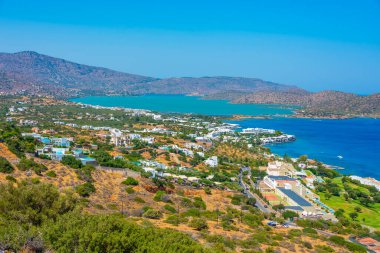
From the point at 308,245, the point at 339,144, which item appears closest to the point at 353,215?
the point at 308,245

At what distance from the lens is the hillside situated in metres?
121

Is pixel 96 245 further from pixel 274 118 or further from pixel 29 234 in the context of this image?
pixel 274 118

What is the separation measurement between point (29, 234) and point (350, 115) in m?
120

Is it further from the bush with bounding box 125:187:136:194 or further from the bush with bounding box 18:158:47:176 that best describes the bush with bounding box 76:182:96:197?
the bush with bounding box 18:158:47:176

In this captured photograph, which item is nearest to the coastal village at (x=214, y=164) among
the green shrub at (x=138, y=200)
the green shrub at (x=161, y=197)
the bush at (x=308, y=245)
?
the green shrub at (x=161, y=197)

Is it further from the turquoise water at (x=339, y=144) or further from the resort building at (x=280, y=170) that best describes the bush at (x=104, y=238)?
the turquoise water at (x=339, y=144)

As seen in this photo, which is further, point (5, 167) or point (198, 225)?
point (5, 167)

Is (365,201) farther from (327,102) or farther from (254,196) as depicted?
(327,102)

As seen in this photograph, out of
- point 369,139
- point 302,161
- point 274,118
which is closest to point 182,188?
point 302,161

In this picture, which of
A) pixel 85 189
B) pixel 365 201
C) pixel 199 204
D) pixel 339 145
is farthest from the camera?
pixel 339 145

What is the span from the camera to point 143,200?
803 inches

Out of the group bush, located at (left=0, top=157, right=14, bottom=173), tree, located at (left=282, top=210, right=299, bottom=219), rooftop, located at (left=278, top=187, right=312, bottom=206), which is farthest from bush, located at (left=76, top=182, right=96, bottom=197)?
rooftop, located at (left=278, top=187, right=312, bottom=206)

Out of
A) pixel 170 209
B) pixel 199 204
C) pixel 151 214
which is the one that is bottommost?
pixel 199 204

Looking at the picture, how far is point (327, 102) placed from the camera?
13975 centimetres
